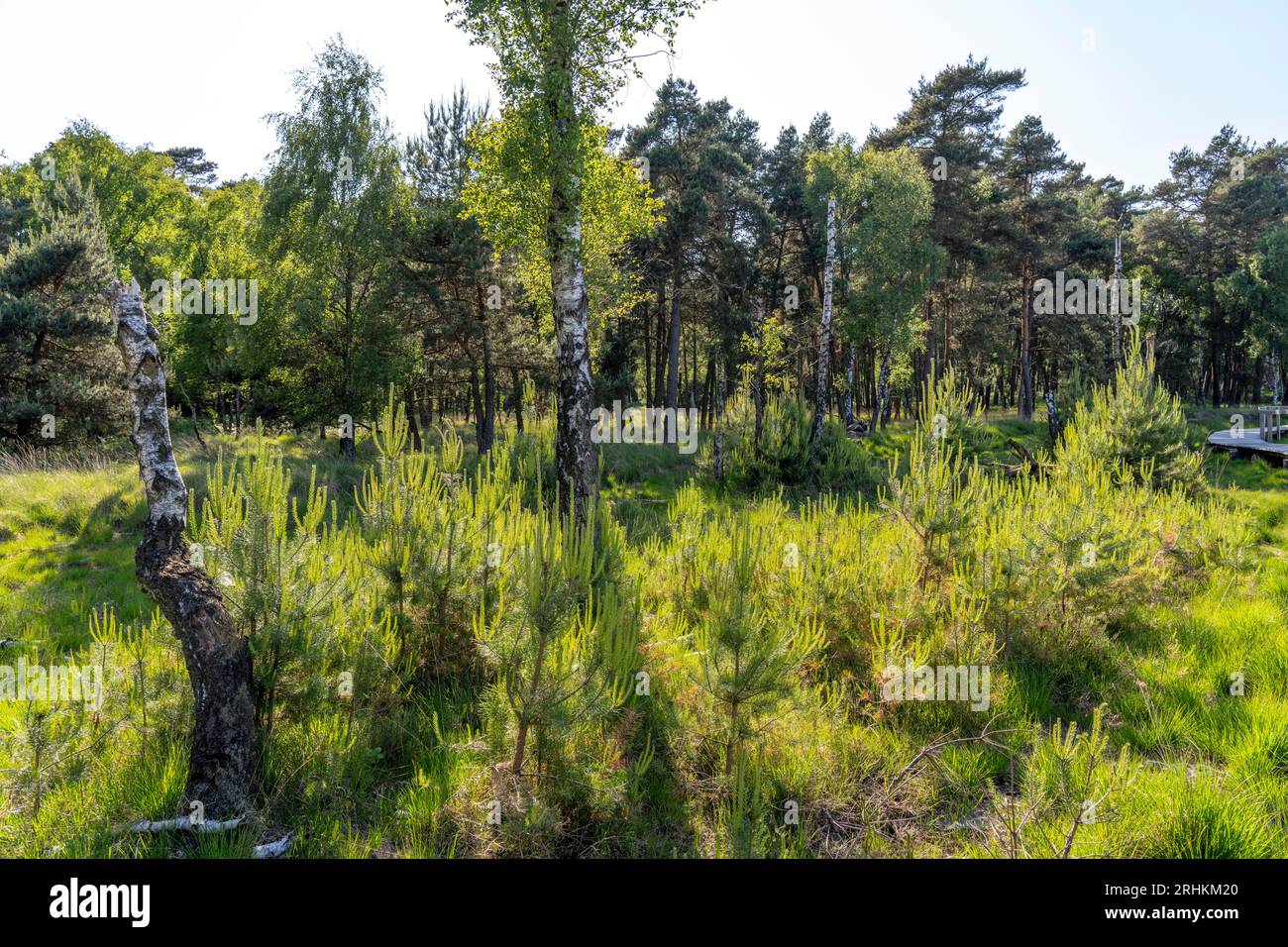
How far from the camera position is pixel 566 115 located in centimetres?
750

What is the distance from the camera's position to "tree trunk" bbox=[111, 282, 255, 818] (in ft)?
10.1

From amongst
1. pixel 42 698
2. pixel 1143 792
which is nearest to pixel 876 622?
pixel 1143 792

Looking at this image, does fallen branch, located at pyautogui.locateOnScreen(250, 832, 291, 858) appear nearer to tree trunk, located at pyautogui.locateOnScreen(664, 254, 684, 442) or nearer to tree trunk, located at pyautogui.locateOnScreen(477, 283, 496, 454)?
tree trunk, located at pyautogui.locateOnScreen(477, 283, 496, 454)

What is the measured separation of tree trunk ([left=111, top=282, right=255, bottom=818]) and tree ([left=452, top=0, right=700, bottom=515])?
420 centimetres

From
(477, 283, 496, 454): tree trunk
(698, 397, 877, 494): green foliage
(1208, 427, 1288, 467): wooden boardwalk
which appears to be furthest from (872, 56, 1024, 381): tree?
(477, 283, 496, 454): tree trunk

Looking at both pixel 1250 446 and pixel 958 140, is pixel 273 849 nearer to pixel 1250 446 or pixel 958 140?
pixel 1250 446

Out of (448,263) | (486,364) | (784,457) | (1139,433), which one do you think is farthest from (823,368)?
(448,263)

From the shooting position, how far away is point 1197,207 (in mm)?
37625

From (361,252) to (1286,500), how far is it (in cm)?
2113

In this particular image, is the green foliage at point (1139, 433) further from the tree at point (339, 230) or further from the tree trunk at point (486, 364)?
the tree at point (339, 230)

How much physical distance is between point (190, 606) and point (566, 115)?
262 inches

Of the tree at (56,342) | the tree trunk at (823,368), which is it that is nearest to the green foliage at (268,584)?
the tree trunk at (823,368)

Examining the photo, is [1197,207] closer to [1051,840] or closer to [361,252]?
[361,252]

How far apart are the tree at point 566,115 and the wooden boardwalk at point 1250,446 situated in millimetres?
18360
